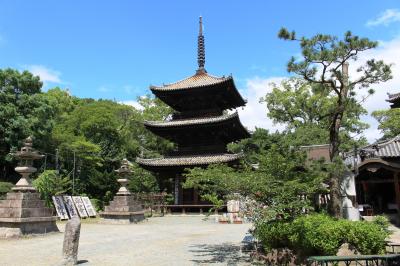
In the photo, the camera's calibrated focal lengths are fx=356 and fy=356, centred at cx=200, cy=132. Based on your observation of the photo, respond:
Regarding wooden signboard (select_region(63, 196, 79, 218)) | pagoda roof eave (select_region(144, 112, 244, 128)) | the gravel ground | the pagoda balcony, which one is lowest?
the gravel ground

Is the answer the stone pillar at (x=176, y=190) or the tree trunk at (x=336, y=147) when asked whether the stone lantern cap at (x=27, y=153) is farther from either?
the stone pillar at (x=176, y=190)

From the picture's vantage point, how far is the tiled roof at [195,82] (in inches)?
1246

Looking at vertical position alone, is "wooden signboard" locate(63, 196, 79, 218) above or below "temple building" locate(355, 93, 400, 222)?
below

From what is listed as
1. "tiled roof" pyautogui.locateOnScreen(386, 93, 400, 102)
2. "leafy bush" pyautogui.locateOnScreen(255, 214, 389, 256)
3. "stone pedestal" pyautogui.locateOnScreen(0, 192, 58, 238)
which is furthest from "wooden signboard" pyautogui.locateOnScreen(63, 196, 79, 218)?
"tiled roof" pyautogui.locateOnScreen(386, 93, 400, 102)

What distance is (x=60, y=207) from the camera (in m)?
23.0

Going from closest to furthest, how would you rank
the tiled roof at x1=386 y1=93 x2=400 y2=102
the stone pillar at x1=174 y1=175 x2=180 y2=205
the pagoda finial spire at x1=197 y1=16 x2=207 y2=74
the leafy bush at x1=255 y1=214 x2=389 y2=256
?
the leafy bush at x1=255 y1=214 x2=389 y2=256 < the tiled roof at x1=386 y1=93 x2=400 y2=102 < the stone pillar at x1=174 y1=175 x2=180 y2=205 < the pagoda finial spire at x1=197 y1=16 x2=207 y2=74

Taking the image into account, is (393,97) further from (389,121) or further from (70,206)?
(389,121)

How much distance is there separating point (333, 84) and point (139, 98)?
3870 centimetres

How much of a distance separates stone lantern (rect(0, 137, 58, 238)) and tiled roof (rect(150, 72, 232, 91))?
1786 cm

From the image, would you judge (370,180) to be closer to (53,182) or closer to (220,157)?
(220,157)

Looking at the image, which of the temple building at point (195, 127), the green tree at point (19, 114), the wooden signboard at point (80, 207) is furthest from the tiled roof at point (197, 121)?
the green tree at point (19, 114)

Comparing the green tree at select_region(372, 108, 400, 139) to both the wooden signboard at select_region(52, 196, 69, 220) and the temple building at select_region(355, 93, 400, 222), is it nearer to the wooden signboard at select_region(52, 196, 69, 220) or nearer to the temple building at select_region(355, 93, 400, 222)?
the temple building at select_region(355, 93, 400, 222)

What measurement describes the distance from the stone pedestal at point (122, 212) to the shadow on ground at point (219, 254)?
10.3 meters

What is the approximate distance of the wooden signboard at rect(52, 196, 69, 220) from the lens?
894 inches
